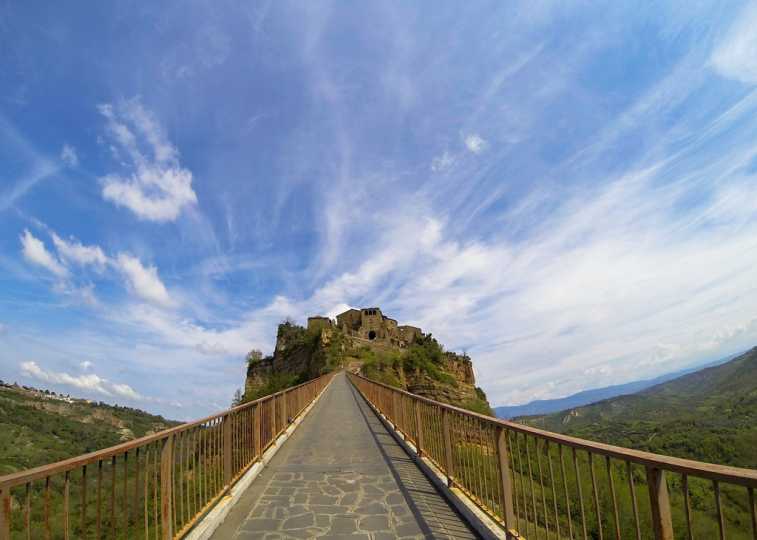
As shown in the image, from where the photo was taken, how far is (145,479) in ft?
12.6

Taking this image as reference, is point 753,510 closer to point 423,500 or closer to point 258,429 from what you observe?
point 423,500

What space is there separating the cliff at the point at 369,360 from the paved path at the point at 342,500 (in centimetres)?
3199

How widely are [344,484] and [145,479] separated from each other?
3488 millimetres

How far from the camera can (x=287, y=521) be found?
5000 mm

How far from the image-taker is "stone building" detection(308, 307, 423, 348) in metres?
66.1

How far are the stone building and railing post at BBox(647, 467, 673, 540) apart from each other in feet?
205

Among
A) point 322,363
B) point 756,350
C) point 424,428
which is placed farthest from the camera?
point 756,350

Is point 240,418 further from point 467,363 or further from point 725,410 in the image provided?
point 725,410

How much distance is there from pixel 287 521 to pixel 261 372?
219 ft

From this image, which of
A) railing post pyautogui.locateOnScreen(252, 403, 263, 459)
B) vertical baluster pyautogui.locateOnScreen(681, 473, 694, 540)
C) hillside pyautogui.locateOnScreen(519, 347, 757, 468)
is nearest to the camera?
vertical baluster pyautogui.locateOnScreen(681, 473, 694, 540)

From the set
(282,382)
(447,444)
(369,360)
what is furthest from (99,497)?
(282,382)

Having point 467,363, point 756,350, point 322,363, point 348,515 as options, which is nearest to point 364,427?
point 348,515

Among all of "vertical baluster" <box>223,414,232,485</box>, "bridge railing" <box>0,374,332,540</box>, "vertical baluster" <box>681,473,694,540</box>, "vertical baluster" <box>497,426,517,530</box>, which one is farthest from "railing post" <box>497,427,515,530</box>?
"vertical baluster" <box>223,414,232,485</box>

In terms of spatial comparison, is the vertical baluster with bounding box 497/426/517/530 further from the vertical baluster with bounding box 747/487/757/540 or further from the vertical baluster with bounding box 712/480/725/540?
the vertical baluster with bounding box 747/487/757/540
